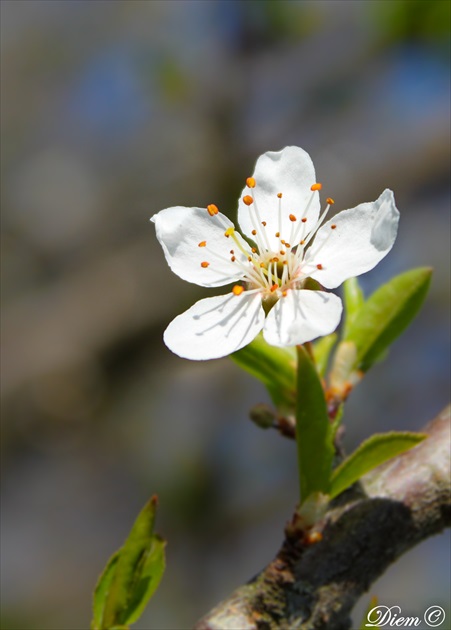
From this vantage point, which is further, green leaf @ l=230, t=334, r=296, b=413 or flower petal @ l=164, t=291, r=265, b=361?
green leaf @ l=230, t=334, r=296, b=413

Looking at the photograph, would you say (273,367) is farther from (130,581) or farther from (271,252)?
(130,581)

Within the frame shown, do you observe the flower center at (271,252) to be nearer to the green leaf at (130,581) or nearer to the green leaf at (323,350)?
the green leaf at (323,350)

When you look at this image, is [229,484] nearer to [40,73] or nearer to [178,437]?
[178,437]

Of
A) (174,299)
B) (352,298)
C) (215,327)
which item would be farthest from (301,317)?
(174,299)

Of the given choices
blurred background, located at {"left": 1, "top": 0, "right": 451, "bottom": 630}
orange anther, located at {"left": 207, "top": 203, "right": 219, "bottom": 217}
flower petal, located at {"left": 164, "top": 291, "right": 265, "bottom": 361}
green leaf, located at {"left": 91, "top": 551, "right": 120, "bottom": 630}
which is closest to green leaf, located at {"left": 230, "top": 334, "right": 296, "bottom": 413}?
flower petal, located at {"left": 164, "top": 291, "right": 265, "bottom": 361}

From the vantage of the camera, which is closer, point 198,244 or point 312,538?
point 312,538

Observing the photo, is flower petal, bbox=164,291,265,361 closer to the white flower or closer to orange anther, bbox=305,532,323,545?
the white flower
